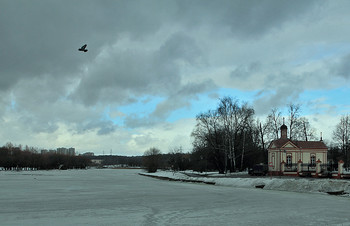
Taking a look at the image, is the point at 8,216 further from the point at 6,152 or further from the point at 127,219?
the point at 6,152

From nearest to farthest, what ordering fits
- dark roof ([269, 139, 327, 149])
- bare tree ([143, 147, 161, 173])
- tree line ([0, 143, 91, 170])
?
dark roof ([269, 139, 327, 149]) → bare tree ([143, 147, 161, 173]) → tree line ([0, 143, 91, 170])

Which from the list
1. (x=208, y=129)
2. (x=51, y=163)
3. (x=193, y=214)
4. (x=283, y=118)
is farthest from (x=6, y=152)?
(x=193, y=214)

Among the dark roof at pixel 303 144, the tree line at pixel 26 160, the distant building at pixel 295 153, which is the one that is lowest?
the tree line at pixel 26 160

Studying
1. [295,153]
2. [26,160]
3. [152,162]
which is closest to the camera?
[295,153]

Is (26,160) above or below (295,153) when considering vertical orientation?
below

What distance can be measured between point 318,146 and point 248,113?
17.5 m

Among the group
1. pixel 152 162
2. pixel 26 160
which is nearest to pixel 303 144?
pixel 152 162

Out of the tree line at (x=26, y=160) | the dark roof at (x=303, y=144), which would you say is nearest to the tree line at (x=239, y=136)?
the dark roof at (x=303, y=144)

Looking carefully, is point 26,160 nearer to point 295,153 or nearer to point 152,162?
point 152,162

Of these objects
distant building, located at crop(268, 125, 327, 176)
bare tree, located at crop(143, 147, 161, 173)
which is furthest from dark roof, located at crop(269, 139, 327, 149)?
bare tree, located at crop(143, 147, 161, 173)

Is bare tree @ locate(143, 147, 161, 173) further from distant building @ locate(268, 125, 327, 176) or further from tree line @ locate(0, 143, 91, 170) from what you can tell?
tree line @ locate(0, 143, 91, 170)

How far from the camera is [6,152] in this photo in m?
149

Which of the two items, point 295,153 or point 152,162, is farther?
point 152,162

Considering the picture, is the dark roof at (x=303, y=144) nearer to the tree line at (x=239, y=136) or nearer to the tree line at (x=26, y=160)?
the tree line at (x=239, y=136)
